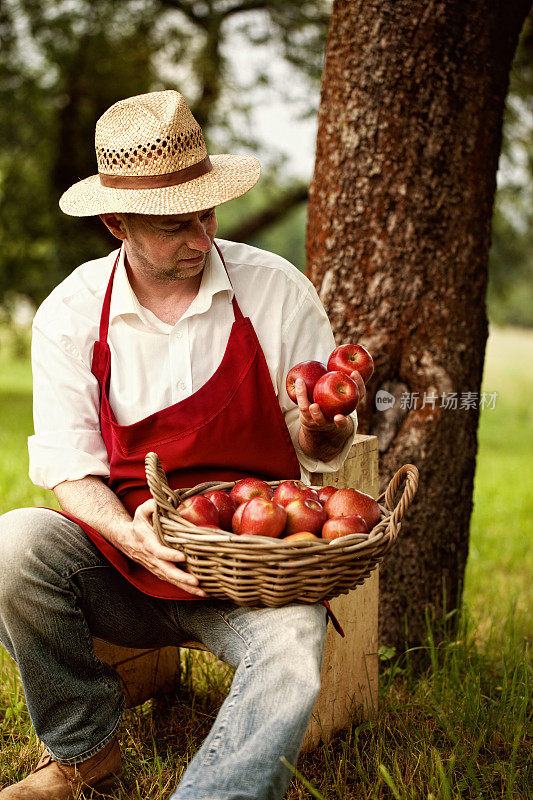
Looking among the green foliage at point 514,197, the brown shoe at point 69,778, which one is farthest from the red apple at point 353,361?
the green foliage at point 514,197

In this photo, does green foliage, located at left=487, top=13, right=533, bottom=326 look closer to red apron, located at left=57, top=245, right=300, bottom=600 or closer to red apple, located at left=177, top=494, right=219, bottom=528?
red apron, located at left=57, top=245, right=300, bottom=600

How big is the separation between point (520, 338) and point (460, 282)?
19.4 metres

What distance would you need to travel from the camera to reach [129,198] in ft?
7.56

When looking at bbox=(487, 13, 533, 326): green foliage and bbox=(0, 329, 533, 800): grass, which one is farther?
bbox=(487, 13, 533, 326): green foliage

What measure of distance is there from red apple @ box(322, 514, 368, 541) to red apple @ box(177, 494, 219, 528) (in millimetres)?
275

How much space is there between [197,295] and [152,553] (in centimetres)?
83

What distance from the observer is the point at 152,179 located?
2318 millimetres

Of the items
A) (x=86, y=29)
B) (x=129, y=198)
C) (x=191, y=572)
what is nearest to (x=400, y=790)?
(x=191, y=572)

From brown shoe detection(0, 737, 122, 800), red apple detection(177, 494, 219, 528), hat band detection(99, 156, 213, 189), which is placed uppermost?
hat band detection(99, 156, 213, 189)

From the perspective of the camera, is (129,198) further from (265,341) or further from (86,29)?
(86,29)

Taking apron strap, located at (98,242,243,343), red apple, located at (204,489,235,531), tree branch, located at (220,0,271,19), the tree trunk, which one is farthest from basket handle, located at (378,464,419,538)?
tree branch, located at (220,0,271,19)

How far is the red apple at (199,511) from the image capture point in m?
1.98

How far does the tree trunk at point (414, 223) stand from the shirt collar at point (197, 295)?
0.80m

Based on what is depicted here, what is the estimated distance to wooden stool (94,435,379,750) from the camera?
251 centimetres
